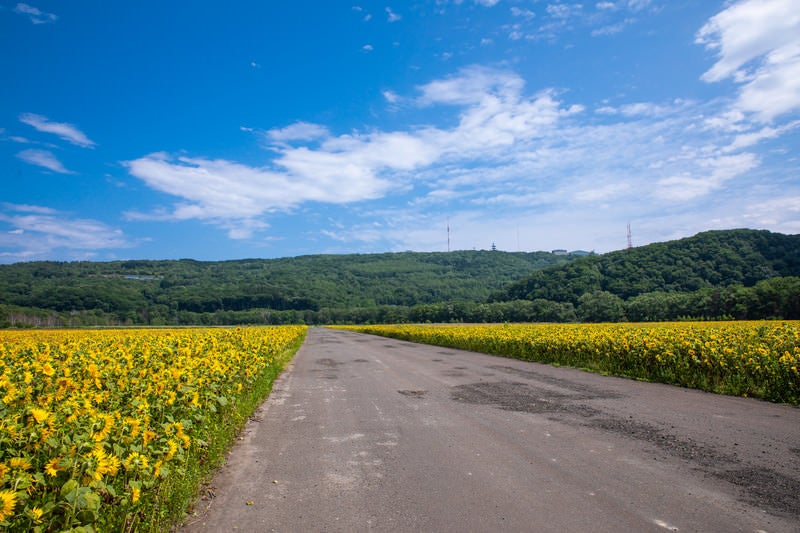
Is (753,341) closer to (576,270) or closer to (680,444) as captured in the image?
(680,444)

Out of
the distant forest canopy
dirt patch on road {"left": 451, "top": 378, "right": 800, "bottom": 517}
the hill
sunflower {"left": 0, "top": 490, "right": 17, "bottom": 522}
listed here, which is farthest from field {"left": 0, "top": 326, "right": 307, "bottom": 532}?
the hill

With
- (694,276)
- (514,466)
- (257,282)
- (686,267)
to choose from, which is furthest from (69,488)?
(257,282)

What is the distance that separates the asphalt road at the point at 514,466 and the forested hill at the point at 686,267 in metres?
56.9

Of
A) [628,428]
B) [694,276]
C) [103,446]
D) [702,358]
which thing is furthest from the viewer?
[694,276]

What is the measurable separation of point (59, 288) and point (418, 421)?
10124 cm

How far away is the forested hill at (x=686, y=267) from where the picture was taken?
55469mm

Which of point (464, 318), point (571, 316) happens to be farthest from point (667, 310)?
point (464, 318)

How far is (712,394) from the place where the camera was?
9.06m

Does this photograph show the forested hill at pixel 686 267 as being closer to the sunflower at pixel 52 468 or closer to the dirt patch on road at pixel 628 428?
the dirt patch on road at pixel 628 428

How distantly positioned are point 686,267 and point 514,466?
6714 cm

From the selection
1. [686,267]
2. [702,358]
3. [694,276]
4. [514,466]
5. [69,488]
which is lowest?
[514,466]

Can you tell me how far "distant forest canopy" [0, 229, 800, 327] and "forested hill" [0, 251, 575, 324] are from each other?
37 cm

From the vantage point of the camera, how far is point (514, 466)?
Result: 16.0 feet

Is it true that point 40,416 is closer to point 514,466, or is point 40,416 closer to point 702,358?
point 514,466
